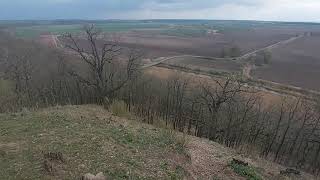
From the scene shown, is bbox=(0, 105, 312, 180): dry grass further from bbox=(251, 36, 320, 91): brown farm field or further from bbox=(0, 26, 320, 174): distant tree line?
bbox=(251, 36, 320, 91): brown farm field

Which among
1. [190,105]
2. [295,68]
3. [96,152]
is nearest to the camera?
[96,152]

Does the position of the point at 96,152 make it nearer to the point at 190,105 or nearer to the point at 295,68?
the point at 190,105

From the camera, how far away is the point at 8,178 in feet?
40.5

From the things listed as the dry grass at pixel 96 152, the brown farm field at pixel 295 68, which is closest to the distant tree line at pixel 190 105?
the dry grass at pixel 96 152

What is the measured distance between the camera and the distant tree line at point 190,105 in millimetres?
29766

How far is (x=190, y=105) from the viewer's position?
36531 millimetres

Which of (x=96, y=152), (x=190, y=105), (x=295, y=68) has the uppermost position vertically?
(x=96, y=152)

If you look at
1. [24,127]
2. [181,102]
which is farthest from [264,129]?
[24,127]

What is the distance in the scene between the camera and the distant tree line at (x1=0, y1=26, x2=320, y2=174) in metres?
29.8

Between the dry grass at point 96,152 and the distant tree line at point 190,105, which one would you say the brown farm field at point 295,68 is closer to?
the distant tree line at point 190,105

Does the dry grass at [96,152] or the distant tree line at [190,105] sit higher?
the dry grass at [96,152]

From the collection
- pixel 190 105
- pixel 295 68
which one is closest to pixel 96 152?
pixel 190 105

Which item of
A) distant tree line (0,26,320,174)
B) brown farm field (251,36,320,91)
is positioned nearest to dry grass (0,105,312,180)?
distant tree line (0,26,320,174)

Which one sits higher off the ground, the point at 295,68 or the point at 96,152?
the point at 96,152
